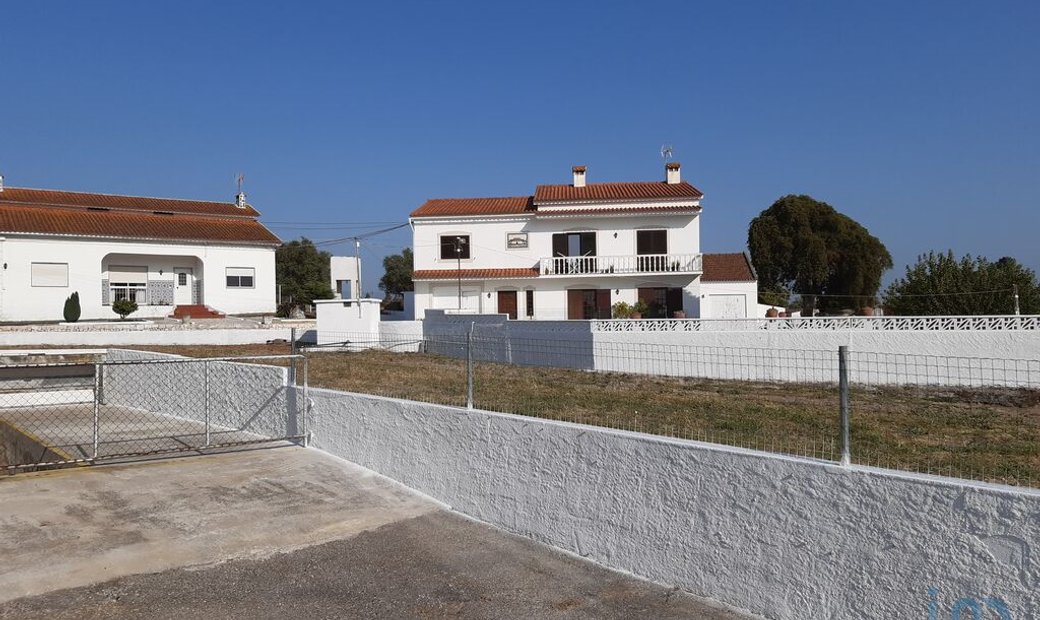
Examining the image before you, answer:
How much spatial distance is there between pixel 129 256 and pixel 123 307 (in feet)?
17.4

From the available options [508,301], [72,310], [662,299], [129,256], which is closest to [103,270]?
[129,256]

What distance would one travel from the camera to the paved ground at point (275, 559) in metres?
4.90

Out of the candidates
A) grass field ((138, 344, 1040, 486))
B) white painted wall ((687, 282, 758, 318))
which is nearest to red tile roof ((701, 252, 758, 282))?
white painted wall ((687, 282, 758, 318))

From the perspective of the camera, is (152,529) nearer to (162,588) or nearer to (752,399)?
(162,588)

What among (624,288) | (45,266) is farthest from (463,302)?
(45,266)

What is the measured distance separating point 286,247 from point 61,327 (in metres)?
35.2

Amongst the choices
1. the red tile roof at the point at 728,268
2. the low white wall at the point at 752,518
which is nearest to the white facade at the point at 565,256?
the red tile roof at the point at 728,268

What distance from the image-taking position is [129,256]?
3744 cm

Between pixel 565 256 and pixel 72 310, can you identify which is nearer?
pixel 72 310

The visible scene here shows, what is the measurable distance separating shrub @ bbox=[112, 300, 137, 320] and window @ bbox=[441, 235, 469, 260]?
14149 mm

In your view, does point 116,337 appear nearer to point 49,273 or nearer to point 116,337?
point 116,337

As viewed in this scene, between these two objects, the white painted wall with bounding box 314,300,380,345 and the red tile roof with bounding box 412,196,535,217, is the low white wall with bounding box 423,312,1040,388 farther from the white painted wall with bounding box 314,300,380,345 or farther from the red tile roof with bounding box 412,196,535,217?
the red tile roof with bounding box 412,196,535,217

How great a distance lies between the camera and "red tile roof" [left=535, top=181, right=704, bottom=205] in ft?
108

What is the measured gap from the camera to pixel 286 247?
6162 centimetres
